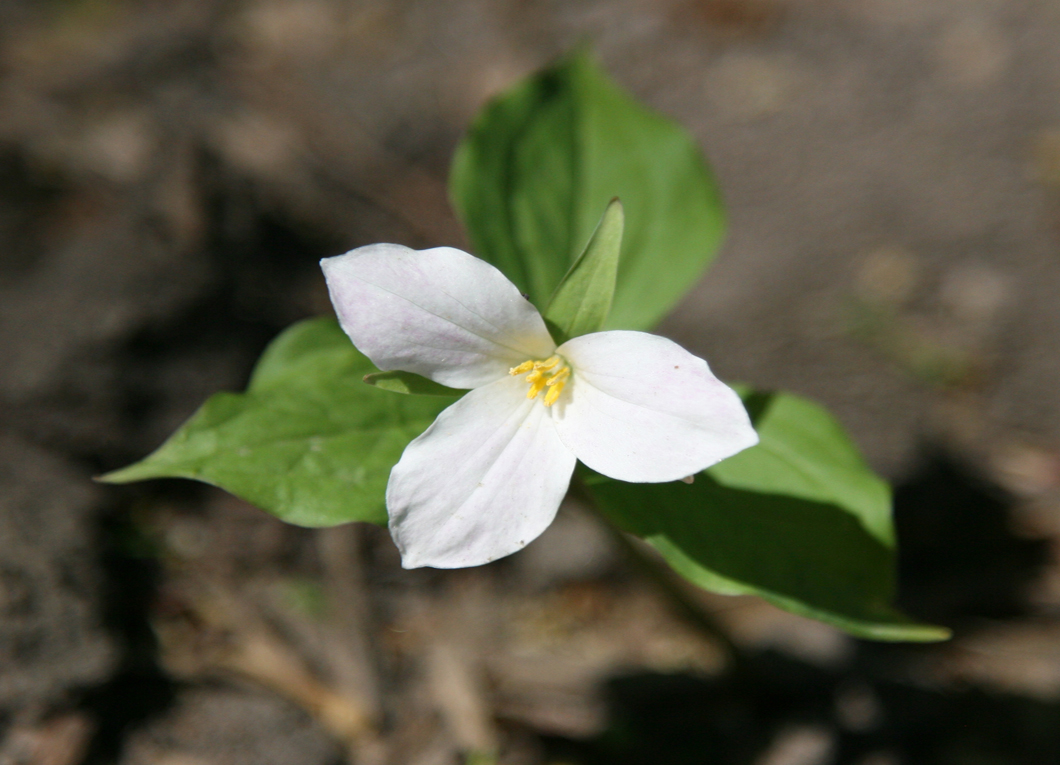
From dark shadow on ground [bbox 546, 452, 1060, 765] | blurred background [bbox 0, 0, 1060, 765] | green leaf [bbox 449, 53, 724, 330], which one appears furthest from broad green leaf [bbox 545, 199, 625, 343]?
dark shadow on ground [bbox 546, 452, 1060, 765]

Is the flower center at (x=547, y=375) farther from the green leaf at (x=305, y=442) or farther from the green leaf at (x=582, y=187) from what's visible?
the green leaf at (x=582, y=187)

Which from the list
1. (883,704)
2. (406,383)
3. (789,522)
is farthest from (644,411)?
(883,704)

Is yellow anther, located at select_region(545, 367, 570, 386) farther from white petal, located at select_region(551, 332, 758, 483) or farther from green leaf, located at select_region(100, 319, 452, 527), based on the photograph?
green leaf, located at select_region(100, 319, 452, 527)

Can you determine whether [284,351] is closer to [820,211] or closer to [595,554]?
[595,554]

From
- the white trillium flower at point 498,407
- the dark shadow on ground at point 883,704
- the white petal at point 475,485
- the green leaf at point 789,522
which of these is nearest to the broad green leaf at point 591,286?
the white trillium flower at point 498,407

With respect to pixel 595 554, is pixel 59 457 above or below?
above

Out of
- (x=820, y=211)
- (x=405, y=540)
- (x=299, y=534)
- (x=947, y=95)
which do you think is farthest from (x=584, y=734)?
(x=947, y=95)

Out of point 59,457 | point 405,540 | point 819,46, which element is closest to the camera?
point 405,540

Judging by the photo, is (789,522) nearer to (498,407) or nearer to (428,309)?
(498,407)

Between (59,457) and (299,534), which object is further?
(299,534)
